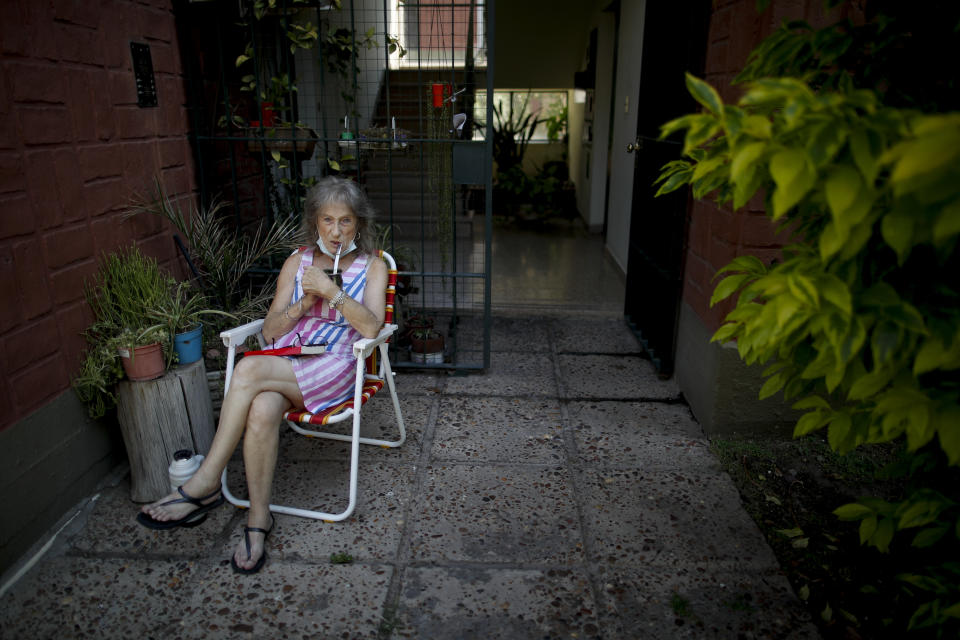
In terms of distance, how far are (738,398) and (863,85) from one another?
165cm

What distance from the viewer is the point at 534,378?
353cm

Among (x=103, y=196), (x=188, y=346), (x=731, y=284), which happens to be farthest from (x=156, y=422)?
(x=731, y=284)

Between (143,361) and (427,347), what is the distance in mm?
1574

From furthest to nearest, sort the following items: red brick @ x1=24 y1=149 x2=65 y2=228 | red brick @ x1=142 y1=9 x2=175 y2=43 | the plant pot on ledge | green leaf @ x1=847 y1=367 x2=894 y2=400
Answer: the plant pot on ledge < red brick @ x1=142 y1=9 x2=175 y2=43 < red brick @ x1=24 y1=149 x2=65 y2=228 < green leaf @ x1=847 y1=367 x2=894 y2=400

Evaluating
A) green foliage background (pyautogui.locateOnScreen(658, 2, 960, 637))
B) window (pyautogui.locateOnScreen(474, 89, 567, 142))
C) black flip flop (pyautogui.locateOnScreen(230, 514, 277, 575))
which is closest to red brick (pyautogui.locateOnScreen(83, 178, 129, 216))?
black flip flop (pyautogui.locateOnScreen(230, 514, 277, 575))

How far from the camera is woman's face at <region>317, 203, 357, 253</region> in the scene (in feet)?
7.84

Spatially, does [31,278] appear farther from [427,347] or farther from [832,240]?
[832,240]

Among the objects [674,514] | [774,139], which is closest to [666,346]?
[674,514]

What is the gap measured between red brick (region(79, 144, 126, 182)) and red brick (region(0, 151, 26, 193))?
0.31 metres

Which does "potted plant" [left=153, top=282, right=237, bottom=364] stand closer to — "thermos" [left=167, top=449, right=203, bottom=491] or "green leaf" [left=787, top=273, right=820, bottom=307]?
"thermos" [left=167, top=449, right=203, bottom=491]

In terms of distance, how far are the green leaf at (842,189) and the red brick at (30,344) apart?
2347mm

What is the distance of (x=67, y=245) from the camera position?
232 centimetres

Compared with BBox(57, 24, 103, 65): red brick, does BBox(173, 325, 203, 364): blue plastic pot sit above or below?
below

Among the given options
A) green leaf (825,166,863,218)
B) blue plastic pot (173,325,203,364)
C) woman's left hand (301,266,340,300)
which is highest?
green leaf (825,166,863,218)
